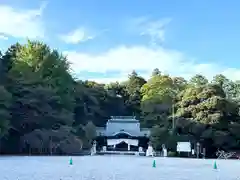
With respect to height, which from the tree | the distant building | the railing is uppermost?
the tree

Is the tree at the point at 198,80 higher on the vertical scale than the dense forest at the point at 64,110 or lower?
higher

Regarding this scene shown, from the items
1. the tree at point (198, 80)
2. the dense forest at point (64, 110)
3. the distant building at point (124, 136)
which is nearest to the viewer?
the dense forest at point (64, 110)

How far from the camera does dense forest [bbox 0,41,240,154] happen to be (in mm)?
31719

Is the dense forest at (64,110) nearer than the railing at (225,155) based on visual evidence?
Yes

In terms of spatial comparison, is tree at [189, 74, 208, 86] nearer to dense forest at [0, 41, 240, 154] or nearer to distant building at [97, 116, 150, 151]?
dense forest at [0, 41, 240, 154]

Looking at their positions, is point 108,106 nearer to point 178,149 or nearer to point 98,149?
point 98,149

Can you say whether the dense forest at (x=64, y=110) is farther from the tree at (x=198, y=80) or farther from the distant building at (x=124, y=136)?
the tree at (x=198, y=80)

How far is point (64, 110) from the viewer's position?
116 feet

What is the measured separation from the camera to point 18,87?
33.1 metres

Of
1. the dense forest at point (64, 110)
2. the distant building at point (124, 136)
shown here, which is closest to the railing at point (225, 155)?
the dense forest at point (64, 110)

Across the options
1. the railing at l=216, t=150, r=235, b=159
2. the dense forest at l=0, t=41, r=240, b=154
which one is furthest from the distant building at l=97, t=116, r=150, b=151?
the railing at l=216, t=150, r=235, b=159

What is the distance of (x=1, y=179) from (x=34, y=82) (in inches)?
965

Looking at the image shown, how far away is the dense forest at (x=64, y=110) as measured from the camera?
31719 mm

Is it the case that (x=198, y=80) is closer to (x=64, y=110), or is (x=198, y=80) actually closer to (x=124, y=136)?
(x=124, y=136)
